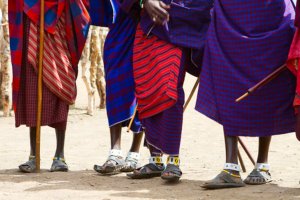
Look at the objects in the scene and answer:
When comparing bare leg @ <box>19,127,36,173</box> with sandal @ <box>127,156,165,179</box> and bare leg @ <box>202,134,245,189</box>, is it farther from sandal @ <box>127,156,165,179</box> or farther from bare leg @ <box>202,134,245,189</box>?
bare leg @ <box>202,134,245,189</box>

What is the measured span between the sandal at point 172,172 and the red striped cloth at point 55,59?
1.28m

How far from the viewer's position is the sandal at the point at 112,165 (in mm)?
7020

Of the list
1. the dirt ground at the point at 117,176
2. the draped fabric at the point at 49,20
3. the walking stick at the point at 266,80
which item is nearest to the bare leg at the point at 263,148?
the dirt ground at the point at 117,176

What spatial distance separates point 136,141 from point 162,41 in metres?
1.07

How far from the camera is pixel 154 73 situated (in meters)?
6.71

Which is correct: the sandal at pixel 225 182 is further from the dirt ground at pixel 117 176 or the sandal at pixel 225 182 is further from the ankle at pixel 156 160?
the ankle at pixel 156 160

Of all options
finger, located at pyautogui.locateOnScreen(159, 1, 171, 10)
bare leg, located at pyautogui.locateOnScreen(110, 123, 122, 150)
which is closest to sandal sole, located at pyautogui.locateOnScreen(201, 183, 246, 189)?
bare leg, located at pyautogui.locateOnScreen(110, 123, 122, 150)

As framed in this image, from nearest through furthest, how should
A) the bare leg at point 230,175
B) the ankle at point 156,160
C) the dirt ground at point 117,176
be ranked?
the dirt ground at point 117,176 → the bare leg at point 230,175 → the ankle at point 156,160

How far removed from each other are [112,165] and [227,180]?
1233mm

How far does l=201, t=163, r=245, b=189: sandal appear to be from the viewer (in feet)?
20.2

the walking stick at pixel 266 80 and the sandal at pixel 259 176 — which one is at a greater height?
the walking stick at pixel 266 80

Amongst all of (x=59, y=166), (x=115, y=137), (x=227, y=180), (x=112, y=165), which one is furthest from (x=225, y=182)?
(x=59, y=166)

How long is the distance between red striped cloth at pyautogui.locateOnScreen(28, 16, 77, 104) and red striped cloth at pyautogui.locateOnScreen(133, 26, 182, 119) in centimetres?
72

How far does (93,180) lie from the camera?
22.3 feet
